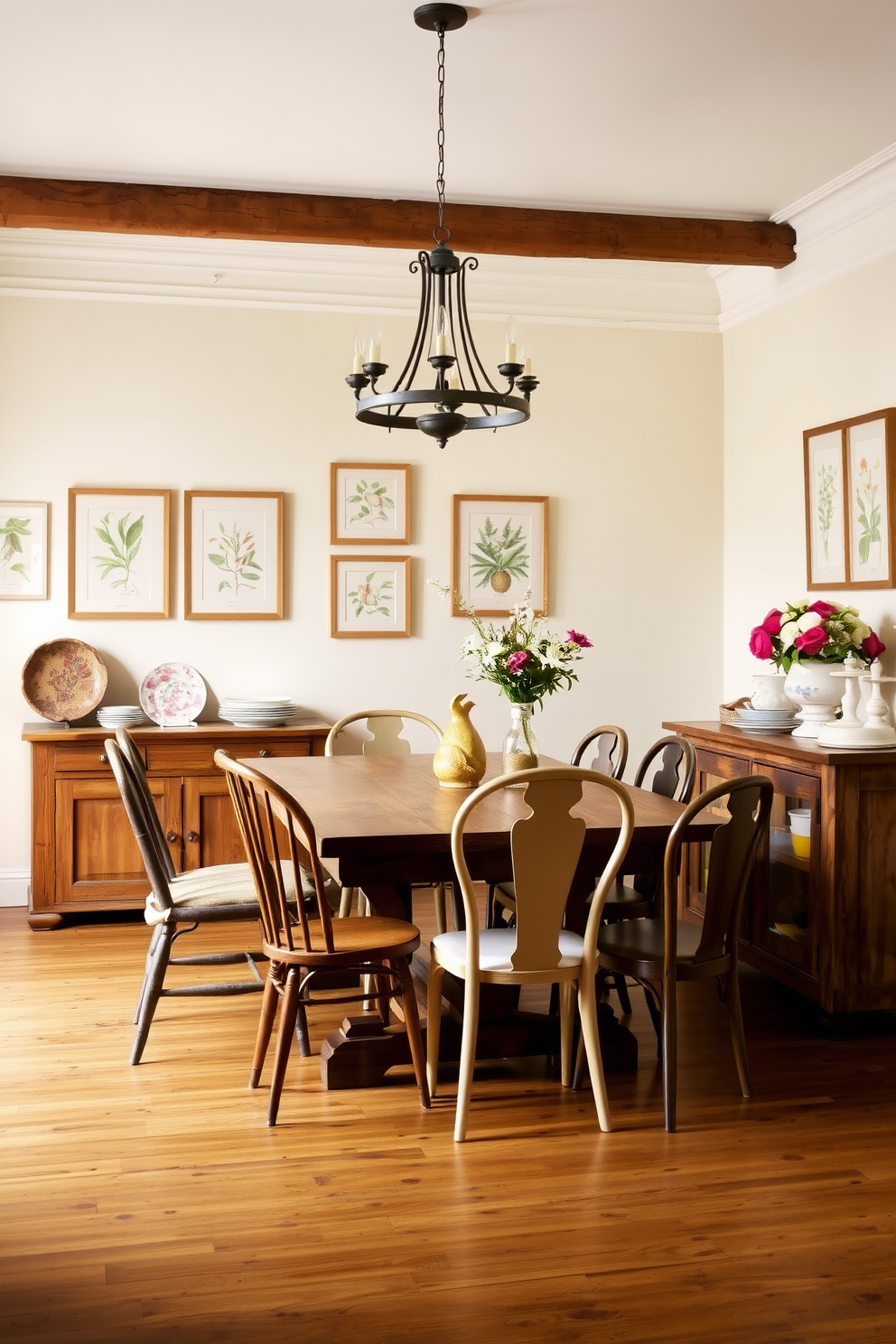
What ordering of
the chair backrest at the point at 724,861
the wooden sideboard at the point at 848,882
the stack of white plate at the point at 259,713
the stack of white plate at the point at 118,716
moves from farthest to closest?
the stack of white plate at the point at 259,713 → the stack of white plate at the point at 118,716 → the wooden sideboard at the point at 848,882 → the chair backrest at the point at 724,861

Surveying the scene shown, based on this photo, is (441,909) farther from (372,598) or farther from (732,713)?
(372,598)

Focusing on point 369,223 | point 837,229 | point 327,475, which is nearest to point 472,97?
point 369,223

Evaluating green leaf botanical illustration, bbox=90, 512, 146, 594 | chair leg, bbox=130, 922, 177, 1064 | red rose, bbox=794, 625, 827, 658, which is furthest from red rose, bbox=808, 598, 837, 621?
green leaf botanical illustration, bbox=90, 512, 146, 594

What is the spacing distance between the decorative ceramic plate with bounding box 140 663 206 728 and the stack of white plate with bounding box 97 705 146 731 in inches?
5.6

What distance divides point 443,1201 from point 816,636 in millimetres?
2491

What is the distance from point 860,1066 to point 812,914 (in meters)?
0.49

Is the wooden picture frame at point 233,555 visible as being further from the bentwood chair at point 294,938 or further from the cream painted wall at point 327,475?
the bentwood chair at point 294,938

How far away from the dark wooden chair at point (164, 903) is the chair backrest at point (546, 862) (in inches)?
35.7

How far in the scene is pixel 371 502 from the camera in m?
5.85

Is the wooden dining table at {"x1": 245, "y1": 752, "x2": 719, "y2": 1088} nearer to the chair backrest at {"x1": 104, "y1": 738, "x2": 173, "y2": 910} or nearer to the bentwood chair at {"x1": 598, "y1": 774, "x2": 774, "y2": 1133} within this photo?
the bentwood chair at {"x1": 598, "y1": 774, "x2": 774, "y2": 1133}

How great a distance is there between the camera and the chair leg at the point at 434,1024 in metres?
3.26

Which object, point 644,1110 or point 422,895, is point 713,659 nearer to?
point 422,895

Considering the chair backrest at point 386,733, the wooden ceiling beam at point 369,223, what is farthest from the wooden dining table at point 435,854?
the wooden ceiling beam at point 369,223

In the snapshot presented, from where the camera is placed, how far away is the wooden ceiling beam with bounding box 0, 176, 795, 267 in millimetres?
4844
